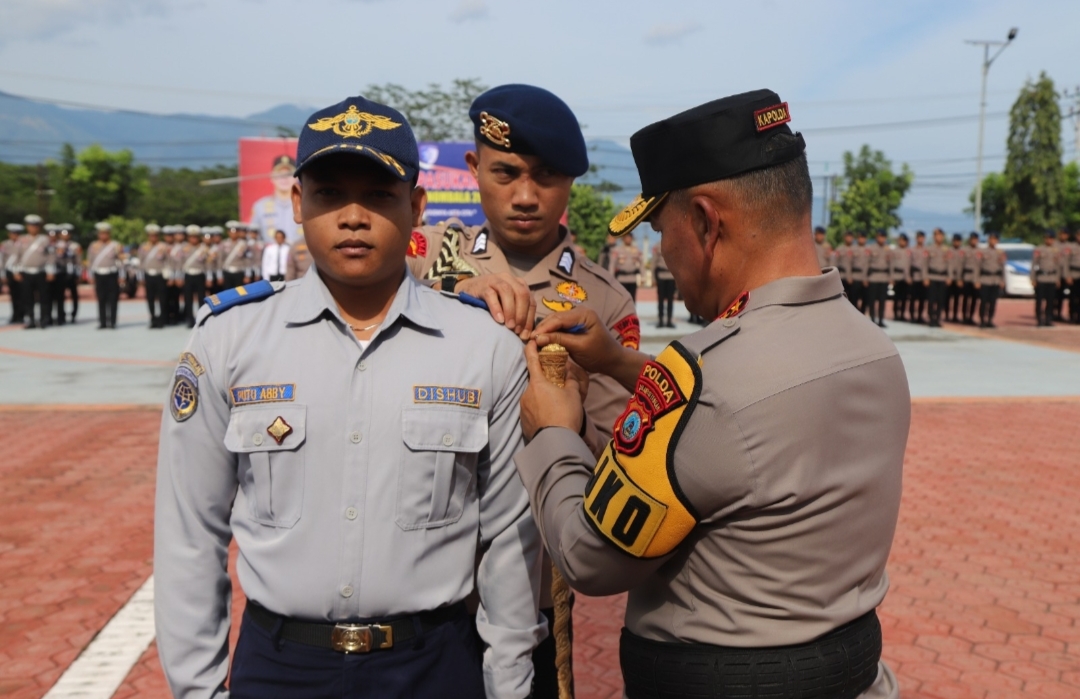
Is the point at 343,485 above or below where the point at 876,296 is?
below

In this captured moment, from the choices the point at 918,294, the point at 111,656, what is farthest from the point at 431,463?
the point at 918,294

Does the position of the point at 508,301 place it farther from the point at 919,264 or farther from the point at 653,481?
the point at 919,264

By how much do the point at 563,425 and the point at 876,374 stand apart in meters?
0.65

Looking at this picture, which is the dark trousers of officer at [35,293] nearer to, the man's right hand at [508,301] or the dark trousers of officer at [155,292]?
the dark trousers of officer at [155,292]

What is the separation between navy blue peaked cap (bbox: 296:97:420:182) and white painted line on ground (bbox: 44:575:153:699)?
3062 millimetres

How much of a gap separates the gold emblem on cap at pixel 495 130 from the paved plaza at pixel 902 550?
8.20 ft

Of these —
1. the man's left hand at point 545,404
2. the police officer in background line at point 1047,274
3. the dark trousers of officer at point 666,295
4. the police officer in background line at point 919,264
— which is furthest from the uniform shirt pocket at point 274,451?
the police officer in background line at point 1047,274

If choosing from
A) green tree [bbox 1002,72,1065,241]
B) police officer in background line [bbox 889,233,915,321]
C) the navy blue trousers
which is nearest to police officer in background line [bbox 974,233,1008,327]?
police officer in background line [bbox 889,233,915,321]

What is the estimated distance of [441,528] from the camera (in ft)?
6.57

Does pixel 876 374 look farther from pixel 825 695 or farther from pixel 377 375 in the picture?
pixel 377 375

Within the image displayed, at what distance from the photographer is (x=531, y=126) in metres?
2.59

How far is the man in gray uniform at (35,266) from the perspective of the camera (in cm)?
1905

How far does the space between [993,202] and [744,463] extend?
6285cm

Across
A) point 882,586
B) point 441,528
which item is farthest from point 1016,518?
point 441,528
